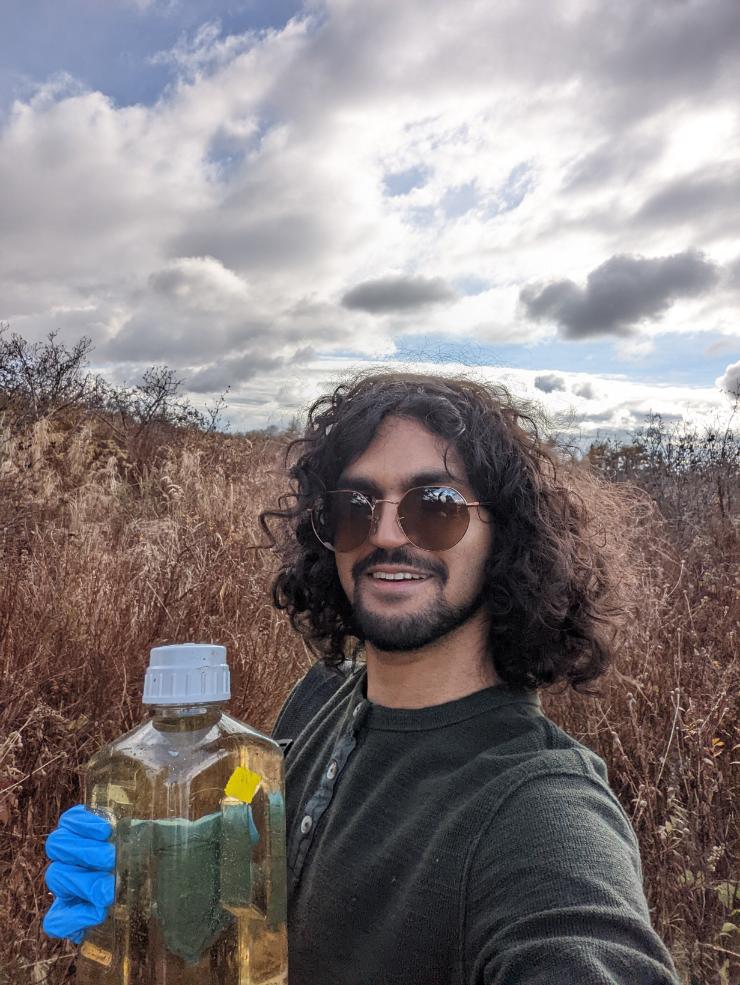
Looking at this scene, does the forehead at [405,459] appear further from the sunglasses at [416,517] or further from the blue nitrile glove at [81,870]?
the blue nitrile glove at [81,870]

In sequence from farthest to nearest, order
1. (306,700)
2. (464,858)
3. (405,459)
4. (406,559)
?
1. (306,700)
2. (405,459)
3. (406,559)
4. (464,858)

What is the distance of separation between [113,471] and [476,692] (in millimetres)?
7033

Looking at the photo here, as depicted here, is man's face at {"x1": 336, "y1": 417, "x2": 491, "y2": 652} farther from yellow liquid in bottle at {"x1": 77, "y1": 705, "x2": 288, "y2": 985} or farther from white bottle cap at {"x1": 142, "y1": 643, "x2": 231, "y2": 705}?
white bottle cap at {"x1": 142, "y1": 643, "x2": 231, "y2": 705}

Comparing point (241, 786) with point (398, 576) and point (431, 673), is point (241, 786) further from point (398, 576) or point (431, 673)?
point (398, 576)

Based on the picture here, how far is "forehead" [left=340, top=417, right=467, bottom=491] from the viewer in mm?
1738

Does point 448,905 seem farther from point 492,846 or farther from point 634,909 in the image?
point 634,909

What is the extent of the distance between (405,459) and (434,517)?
0.17m

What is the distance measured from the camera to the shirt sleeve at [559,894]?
900 millimetres

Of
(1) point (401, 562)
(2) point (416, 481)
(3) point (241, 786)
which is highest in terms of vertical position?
(2) point (416, 481)

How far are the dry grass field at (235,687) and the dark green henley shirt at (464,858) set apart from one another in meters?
1.01

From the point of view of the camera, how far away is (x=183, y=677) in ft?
3.86

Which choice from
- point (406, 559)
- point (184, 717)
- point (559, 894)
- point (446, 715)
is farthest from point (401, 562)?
point (559, 894)

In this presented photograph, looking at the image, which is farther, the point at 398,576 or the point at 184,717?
the point at 398,576

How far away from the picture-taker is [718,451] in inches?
299
